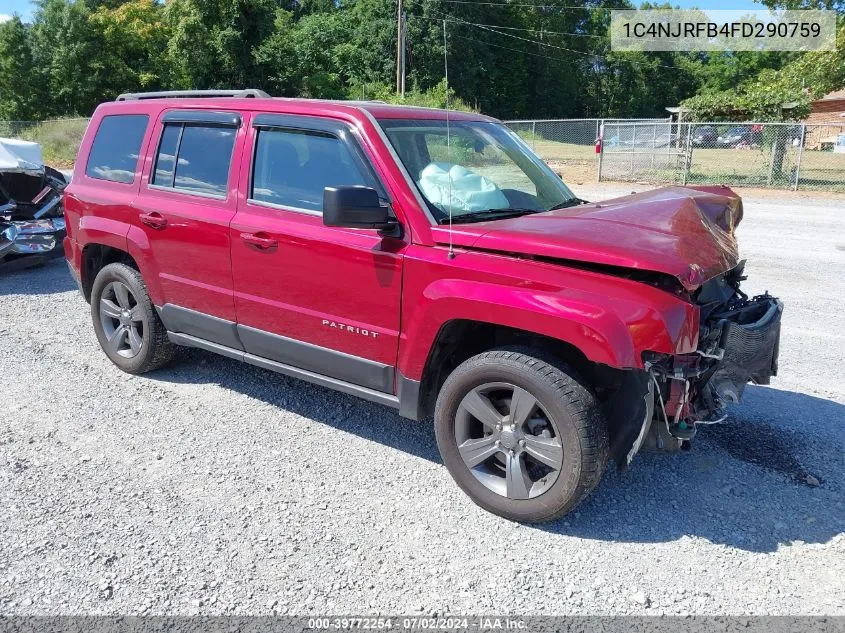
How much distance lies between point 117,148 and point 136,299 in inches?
45.1

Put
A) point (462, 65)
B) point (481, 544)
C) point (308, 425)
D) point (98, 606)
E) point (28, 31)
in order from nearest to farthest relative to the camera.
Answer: point (98, 606) < point (481, 544) < point (308, 425) < point (28, 31) < point (462, 65)

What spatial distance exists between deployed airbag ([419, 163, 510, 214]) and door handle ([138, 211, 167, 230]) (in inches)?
76.2

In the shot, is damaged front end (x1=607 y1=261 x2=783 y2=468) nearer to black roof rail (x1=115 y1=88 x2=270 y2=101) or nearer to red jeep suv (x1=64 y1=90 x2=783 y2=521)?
red jeep suv (x1=64 y1=90 x2=783 y2=521)

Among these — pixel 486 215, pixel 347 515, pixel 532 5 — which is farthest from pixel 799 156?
pixel 532 5

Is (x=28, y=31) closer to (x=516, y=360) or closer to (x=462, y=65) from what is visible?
(x=462, y=65)

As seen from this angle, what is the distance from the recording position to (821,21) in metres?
23.0

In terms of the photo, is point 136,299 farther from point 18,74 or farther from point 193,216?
point 18,74

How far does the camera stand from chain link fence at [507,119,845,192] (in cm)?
1856

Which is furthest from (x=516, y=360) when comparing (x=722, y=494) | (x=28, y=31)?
(x=28, y=31)

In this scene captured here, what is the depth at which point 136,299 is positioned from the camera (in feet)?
16.3

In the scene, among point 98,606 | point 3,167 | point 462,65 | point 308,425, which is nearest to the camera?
point 98,606

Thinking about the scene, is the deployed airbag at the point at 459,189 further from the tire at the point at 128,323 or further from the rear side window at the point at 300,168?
the tire at the point at 128,323

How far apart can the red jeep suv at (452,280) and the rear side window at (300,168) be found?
12 millimetres

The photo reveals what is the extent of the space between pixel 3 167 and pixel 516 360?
7.62 metres
